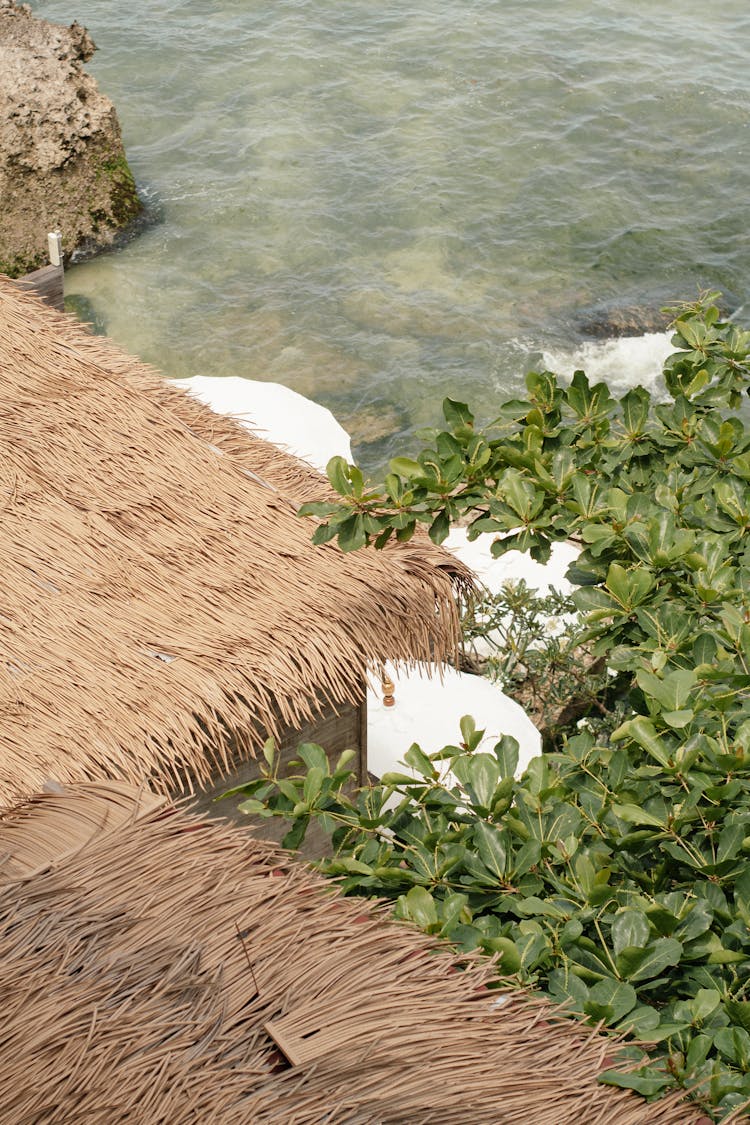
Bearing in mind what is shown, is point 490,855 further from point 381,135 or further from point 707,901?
point 381,135

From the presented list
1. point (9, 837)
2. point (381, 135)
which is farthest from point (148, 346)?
point (9, 837)

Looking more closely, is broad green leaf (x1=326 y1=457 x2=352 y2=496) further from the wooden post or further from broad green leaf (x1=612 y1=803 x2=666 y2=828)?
the wooden post

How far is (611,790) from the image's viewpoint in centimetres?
292

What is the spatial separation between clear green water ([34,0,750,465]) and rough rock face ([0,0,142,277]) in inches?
25.2

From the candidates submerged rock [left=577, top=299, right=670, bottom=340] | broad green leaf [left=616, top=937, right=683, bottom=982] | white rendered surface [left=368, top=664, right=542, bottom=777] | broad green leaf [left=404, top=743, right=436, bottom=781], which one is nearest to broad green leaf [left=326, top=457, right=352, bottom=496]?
broad green leaf [left=404, top=743, right=436, bottom=781]

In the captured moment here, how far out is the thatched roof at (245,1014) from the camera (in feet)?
6.83

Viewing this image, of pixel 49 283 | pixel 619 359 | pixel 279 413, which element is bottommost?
pixel 619 359

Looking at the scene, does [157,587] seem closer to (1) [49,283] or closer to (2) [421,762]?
(2) [421,762]

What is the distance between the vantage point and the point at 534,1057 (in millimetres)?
2320

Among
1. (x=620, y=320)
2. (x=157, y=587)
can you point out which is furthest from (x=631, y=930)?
(x=620, y=320)

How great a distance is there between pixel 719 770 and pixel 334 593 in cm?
243

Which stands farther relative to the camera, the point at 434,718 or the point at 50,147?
the point at 50,147

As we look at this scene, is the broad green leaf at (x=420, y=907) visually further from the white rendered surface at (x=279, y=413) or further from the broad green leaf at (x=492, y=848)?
the white rendered surface at (x=279, y=413)

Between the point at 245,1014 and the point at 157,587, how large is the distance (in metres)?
2.66
